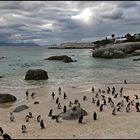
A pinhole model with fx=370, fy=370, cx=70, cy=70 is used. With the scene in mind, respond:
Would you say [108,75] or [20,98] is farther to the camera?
[108,75]

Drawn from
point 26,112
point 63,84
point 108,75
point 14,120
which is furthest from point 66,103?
point 108,75

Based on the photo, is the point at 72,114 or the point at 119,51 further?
the point at 119,51

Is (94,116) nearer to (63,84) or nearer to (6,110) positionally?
(6,110)

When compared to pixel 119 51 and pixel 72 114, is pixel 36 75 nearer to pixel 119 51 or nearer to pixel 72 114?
pixel 72 114

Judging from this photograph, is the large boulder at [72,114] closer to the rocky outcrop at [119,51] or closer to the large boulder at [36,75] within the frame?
the large boulder at [36,75]

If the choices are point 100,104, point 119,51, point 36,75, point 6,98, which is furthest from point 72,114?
point 119,51

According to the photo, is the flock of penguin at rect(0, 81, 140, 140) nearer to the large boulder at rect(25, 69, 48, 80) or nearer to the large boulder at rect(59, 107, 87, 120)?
the large boulder at rect(59, 107, 87, 120)

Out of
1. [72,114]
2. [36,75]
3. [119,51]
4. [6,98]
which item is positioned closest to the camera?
[72,114]

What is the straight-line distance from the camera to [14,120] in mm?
29578

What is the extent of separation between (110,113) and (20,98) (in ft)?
43.7

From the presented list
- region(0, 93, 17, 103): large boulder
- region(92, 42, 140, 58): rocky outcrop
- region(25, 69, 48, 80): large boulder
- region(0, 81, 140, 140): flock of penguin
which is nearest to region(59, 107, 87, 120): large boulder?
region(0, 81, 140, 140): flock of penguin

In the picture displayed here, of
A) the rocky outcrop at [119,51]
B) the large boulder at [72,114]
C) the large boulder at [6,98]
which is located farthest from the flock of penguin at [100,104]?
the rocky outcrop at [119,51]

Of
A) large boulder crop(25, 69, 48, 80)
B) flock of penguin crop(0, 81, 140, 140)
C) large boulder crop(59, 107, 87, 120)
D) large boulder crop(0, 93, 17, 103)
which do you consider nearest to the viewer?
flock of penguin crop(0, 81, 140, 140)

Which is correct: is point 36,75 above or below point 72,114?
above
